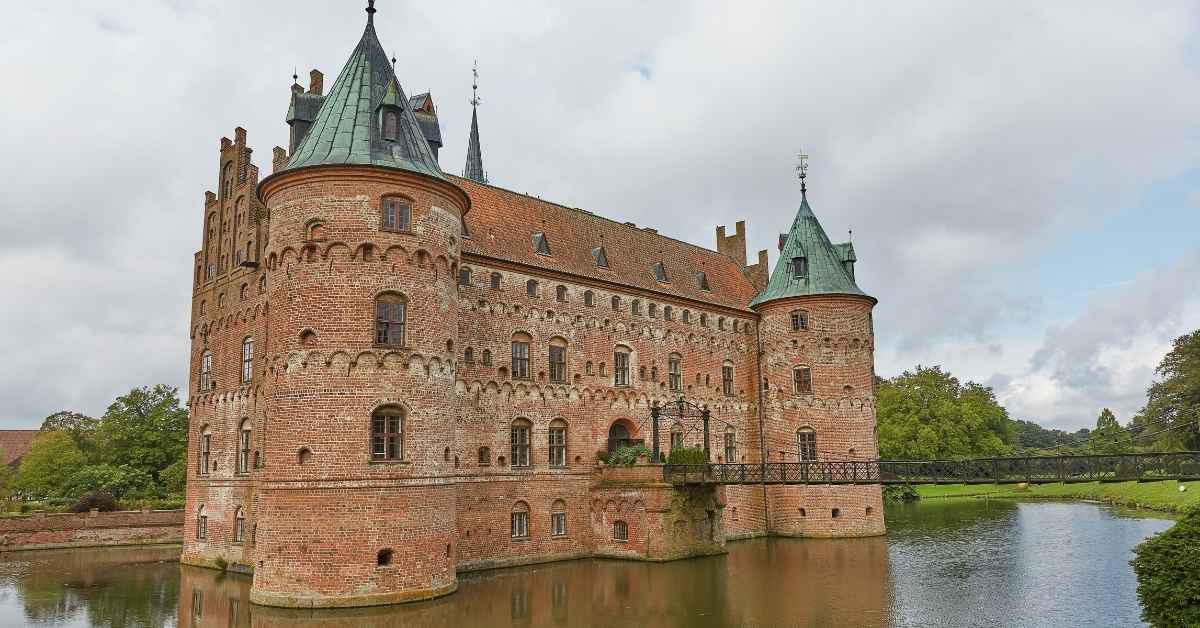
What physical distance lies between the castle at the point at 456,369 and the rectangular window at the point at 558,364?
92 mm

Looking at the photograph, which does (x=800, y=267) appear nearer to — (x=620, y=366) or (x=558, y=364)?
(x=620, y=366)

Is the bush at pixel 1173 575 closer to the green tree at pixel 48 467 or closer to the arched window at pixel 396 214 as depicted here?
the arched window at pixel 396 214

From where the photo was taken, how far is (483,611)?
20.1m

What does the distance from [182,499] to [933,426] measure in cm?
5279

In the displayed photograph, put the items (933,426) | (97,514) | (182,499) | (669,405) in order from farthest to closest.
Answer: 1. (933,426)
2. (182,499)
3. (97,514)
4. (669,405)

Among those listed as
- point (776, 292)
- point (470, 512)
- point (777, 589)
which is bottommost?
point (777, 589)

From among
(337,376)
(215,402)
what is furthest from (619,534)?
(215,402)

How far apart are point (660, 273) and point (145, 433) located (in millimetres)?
29849

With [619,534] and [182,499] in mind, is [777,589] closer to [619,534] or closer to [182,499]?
[619,534]

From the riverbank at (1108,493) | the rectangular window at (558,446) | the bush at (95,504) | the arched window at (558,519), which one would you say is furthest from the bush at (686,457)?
the bush at (95,504)

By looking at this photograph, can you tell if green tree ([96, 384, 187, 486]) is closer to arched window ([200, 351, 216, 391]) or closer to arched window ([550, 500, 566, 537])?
arched window ([200, 351, 216, 391])

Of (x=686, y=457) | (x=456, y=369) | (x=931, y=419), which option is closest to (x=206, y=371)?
(x=456, y=369)

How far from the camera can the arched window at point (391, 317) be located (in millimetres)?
22797

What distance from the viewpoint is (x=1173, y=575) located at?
→ 1510 centimetres
